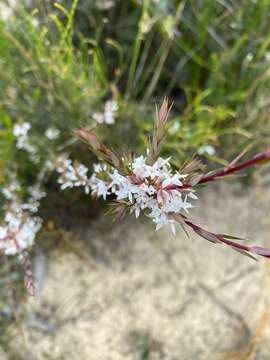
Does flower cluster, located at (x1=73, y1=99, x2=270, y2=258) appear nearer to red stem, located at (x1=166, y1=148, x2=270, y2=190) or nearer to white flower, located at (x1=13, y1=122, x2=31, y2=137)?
red stem, located at (x1=166, y1=148, x2=270, y2=190)

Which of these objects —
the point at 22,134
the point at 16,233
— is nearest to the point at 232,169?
the point at 16,233

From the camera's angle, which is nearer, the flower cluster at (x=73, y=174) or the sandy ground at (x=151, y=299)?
the flower cluster at (x=73, y=174)

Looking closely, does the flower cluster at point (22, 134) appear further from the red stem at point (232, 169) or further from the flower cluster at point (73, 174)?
the red stem at point (232, 169)

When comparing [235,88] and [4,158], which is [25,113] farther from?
[235,88]

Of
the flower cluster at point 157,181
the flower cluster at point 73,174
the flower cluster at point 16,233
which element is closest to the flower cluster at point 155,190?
the flower cluster at point 157,181

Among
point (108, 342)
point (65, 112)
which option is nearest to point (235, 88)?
point (65, 112)

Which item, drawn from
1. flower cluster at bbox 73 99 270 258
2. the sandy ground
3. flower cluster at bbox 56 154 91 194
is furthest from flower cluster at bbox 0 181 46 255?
flower cluster at bbox 73 99 270 258

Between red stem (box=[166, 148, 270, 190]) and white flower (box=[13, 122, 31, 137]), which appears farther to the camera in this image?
white flower (box=[13, 122, 31, 137])
